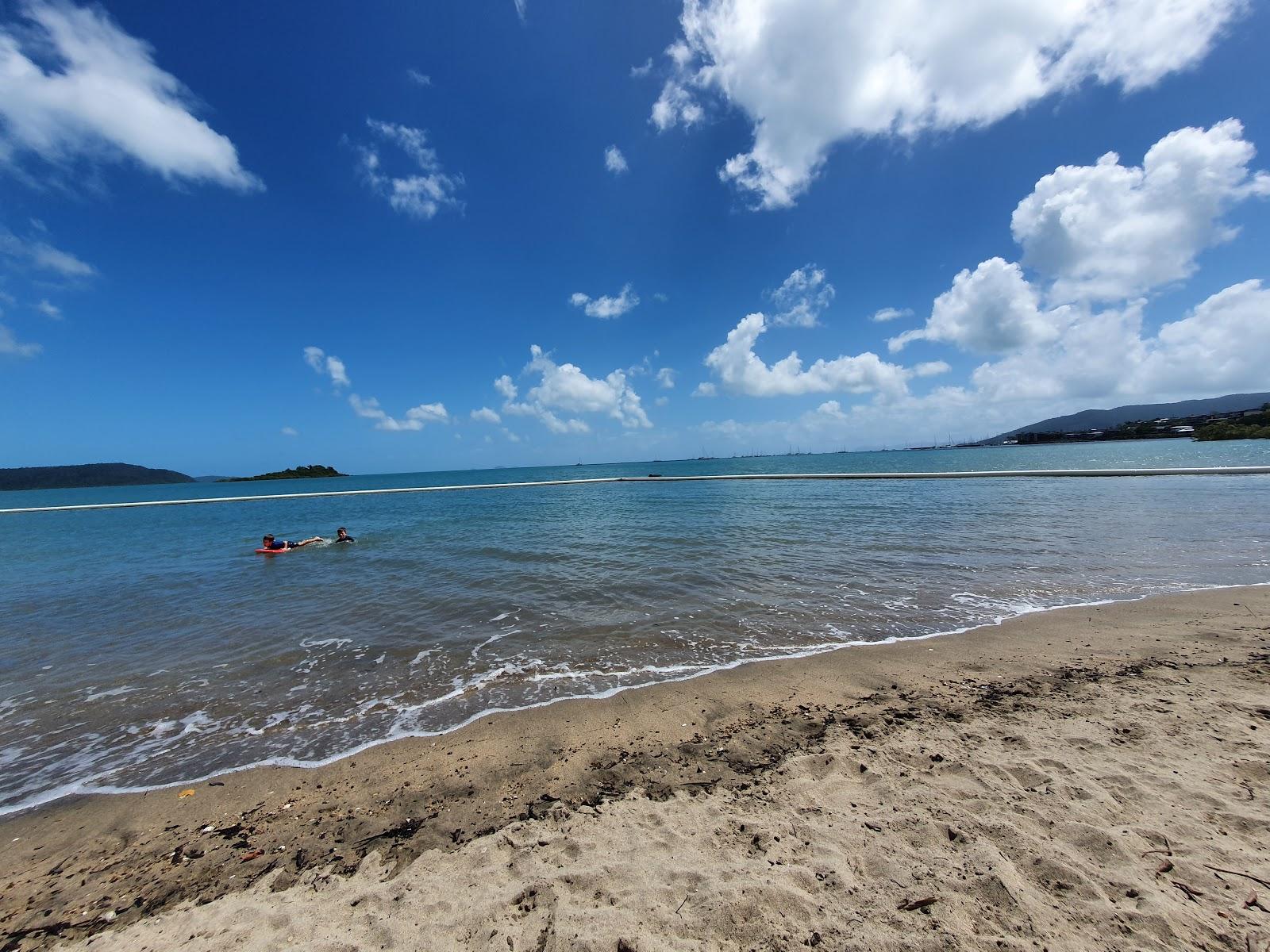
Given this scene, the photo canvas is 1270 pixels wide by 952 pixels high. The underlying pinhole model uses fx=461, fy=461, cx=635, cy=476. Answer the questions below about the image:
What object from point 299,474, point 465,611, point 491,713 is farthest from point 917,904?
point 299,474

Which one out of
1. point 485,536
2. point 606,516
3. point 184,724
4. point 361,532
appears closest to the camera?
point 184,724

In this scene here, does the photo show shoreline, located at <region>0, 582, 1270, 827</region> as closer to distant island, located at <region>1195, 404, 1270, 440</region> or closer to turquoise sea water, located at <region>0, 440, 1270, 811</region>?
turquoise sea water, located at <region>0, 440, 1270, 811</region>

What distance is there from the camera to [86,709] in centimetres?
649

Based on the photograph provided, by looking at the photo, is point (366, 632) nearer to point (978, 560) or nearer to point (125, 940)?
point (125, 940)

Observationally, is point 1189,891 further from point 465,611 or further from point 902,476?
point 902,476

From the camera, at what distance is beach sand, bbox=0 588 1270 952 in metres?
2.80

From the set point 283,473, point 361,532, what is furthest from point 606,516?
point 283,473

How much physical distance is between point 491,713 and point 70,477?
27058 cm

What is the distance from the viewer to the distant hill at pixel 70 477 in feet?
542

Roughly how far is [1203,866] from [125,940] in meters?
6.93

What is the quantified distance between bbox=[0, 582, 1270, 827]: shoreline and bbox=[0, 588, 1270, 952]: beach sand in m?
0.14

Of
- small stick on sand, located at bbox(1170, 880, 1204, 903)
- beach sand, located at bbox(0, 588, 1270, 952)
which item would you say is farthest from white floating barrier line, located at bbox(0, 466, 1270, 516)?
small stick on sand, located at bbox(1170, 880, 1204, 903)

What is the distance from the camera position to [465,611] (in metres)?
10.1

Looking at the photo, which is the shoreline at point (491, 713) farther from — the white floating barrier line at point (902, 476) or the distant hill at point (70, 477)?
the distant hill at point (70, 477)
